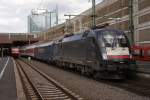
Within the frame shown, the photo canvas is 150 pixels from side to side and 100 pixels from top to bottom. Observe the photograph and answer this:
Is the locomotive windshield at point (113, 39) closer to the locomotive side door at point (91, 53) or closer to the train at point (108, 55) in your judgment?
the train at point (108, 55)

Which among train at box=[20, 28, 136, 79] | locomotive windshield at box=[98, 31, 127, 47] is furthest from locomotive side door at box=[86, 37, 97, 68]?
locomotive windshield at box=[98, 31, 127, 47]

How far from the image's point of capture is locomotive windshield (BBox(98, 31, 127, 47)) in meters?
24.1

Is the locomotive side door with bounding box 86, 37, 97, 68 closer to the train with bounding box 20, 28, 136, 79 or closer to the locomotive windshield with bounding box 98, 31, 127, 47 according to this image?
the train with bounding box 20, 28, 136, 79

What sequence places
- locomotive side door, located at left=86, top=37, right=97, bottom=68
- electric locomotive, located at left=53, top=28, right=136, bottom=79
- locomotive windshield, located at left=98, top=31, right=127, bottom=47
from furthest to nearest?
1. locomotive side door, located at left=86, top=37, right=97, bottom=68
2. locomotive windshield, located at left=98, top=31, right=127, bottom=47
3. electric locomotive, located at left=53, top=28, right=136, bottom=79

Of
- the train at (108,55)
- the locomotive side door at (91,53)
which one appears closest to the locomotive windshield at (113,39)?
the train at (108,55)

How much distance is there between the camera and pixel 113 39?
2423cm

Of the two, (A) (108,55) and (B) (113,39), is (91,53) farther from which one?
(A) (108,55)

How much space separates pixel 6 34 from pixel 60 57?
81729 mm

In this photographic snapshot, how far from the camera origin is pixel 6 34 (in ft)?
388

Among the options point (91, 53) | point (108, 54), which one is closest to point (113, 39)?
point (108, 54)

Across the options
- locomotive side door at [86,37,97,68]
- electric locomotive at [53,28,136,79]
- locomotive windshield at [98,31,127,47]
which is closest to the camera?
electric locomotive at [53,28,136,79]

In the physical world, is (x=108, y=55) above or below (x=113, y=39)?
below

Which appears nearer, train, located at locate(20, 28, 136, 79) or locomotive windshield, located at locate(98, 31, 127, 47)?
train, located at locate(20, 28, 136, 79)

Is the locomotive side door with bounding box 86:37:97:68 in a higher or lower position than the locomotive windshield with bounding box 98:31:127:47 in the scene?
lower
